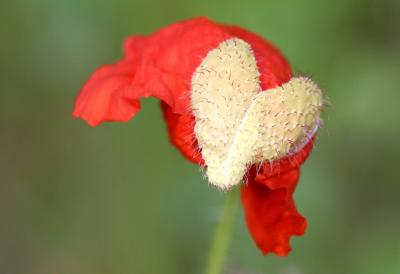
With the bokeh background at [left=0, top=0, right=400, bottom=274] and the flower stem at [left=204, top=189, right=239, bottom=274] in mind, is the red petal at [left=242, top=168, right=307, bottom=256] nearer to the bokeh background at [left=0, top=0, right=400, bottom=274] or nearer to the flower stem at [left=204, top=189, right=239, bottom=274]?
the flower stem at [left=204, top=189, right=239, bottom=274]

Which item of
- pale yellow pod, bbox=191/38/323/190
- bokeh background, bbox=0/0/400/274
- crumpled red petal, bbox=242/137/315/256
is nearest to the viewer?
pale yellow pod, bbox=191/38/323/190

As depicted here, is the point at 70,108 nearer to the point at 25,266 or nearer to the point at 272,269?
the point at 25,266

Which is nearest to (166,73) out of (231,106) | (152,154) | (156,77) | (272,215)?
(156,77)

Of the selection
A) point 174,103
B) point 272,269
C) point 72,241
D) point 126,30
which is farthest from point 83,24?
→ point 174,103

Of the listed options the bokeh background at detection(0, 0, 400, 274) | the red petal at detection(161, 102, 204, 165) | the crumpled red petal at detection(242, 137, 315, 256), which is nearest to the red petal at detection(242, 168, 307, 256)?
the crumpled red petal at detection(242, 137, 315, 256)

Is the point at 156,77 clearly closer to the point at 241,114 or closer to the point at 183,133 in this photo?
the point at 183,133

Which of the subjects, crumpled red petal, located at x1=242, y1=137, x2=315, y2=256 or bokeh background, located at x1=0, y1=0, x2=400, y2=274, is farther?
bokeh background, located at x1=0, y1=0, x2=400, y2=274

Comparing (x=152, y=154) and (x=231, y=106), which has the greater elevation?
(x=231, y=106)

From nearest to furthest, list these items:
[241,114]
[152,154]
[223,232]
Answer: [241,114]
[223,232]
[152,154]
